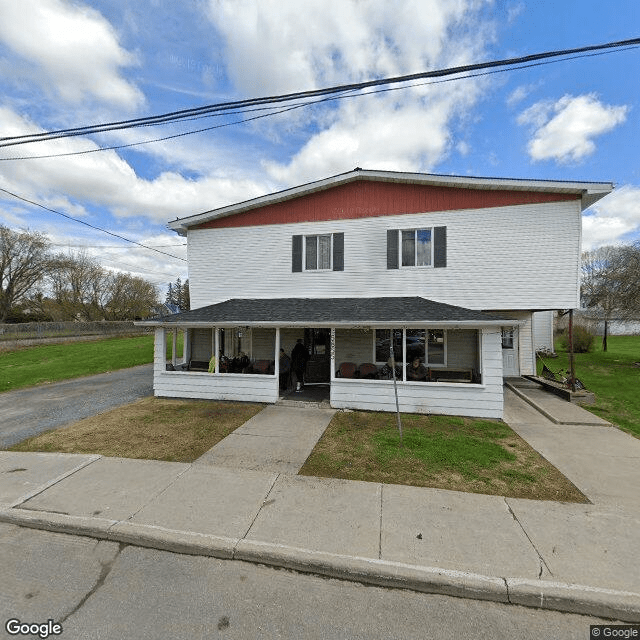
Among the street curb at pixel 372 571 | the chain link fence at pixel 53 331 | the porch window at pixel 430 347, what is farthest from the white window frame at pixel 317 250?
the chain link fence at pixel 53 331

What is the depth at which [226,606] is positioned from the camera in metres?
2.91

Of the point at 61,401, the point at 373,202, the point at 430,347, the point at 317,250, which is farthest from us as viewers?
the point at 430,347

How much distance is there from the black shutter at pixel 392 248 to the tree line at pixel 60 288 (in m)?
48.5

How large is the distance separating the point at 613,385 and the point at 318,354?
11597 millimetres

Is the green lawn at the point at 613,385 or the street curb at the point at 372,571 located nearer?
the street curb at the point at 372,571

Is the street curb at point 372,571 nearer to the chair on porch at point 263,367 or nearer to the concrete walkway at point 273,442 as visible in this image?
the concrete walkway at point 273,442

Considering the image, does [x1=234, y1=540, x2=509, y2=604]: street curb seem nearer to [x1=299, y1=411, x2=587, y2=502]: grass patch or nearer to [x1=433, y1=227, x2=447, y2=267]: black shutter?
[x1=299, y1=411, x2=587, y2=502]: grass patch

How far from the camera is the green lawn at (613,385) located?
28.9 ft

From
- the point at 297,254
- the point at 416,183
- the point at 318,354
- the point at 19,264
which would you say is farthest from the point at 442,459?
the point at 19,264

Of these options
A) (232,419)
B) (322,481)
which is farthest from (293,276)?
(322,481)

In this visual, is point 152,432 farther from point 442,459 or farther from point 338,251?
point 338,251

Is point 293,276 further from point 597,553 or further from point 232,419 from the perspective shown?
point 597,553

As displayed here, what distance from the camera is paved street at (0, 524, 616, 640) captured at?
8.81 ft

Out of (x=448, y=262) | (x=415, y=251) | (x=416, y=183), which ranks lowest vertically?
(x=448, y=262)
